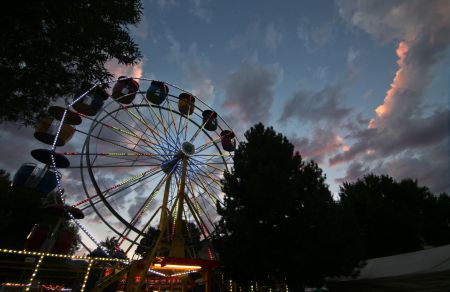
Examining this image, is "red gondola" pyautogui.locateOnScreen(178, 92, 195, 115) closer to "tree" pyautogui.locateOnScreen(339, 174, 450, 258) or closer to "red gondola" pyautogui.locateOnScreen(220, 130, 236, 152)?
"red gondola" pyautogui.locateOnScreen(220, 130, 236, 152)

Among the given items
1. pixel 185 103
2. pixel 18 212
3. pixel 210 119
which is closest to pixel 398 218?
pixel 210 119

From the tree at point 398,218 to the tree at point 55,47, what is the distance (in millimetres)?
19724

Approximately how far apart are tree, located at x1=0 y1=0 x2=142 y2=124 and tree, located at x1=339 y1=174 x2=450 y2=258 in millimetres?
19724

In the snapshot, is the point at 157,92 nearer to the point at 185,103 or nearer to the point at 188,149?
the point at 185,103

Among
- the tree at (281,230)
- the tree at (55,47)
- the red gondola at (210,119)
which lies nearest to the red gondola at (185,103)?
the red gondola at (210,119)

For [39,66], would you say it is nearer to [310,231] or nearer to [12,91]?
[12,91]

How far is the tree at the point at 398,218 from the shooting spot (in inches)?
885

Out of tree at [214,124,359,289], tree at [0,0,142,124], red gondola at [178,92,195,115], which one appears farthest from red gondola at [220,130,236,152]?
tree at [0,0,142,124]

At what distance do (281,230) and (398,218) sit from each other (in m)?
17.5

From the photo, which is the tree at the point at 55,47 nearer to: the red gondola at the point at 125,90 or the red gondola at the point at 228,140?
the red gondola at the point at 125,90

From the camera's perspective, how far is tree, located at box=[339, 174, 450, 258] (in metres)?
22.5

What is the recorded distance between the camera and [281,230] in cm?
1062

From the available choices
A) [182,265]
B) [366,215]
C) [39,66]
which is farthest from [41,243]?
[366,215]

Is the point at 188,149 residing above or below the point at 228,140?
below
